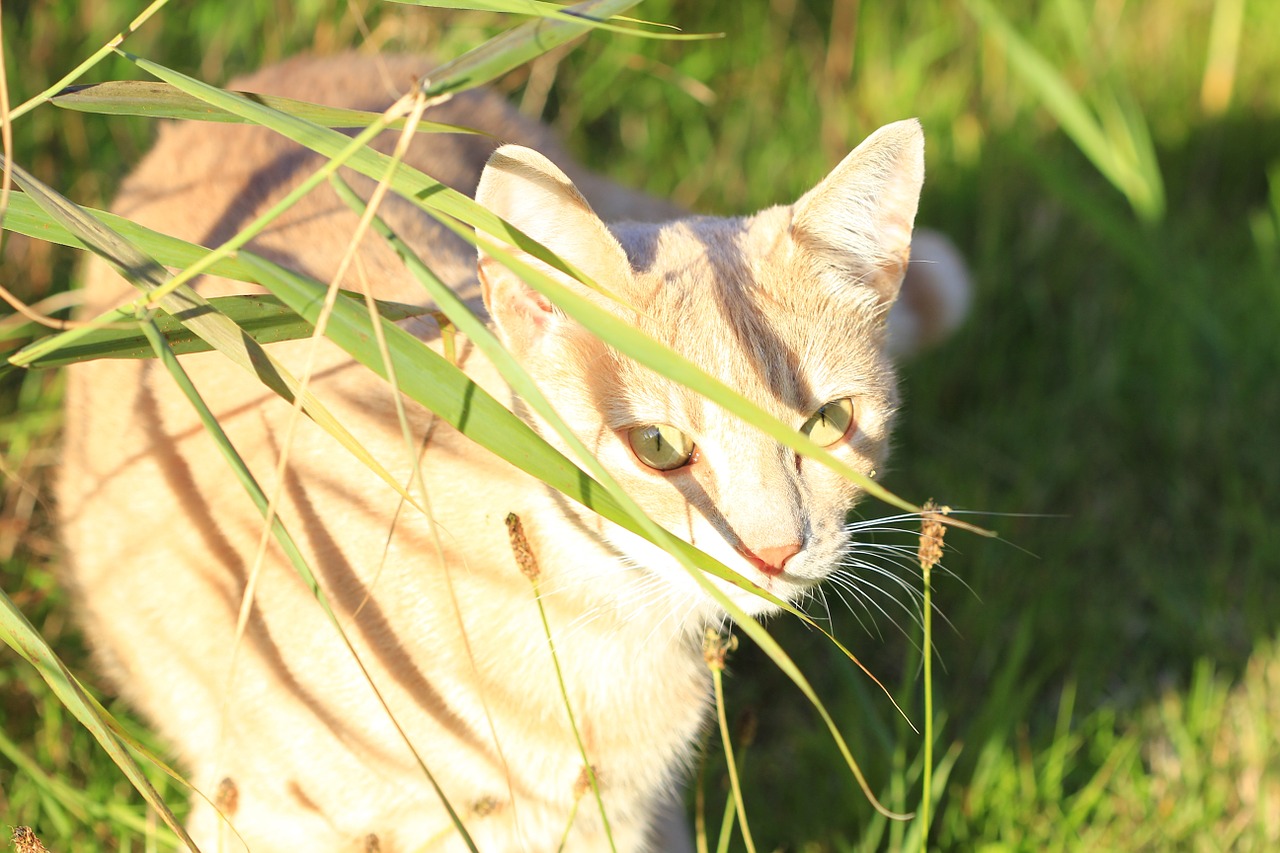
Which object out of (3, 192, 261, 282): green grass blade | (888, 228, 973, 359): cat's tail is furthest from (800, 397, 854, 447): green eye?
(888, 228, 973, 359): cat's tail

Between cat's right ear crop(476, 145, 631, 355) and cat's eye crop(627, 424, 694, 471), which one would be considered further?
cat's eye crop(627, 424, 694, 471)

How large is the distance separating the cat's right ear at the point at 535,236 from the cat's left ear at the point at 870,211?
33 centimetres

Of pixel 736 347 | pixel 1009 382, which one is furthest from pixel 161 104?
pixel 1009 382

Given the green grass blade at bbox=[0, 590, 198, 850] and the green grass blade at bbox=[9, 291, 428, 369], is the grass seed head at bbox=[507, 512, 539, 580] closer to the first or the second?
the green grass blade at bbox=[9, 291, 428, 369]

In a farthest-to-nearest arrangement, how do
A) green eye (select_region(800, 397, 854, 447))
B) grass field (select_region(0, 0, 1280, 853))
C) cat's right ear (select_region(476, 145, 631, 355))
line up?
1. grass field (select_region(0, 0, 1280, 853))
2. green eye (select_region(800, 397, 854, 447))
3. cat's right ear (select_region(476, 145, 631, 355))

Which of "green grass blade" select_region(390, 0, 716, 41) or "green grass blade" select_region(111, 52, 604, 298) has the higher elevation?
"green grass blade" select_region(390, 0, 716, 41)

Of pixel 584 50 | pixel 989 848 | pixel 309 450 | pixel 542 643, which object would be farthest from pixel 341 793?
pixel 584 50

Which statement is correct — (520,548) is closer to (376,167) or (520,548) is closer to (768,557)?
(768,557)

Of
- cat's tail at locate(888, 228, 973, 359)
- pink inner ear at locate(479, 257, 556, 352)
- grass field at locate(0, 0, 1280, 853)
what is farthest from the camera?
cat's tail at locate(888, 228, 973, 359)

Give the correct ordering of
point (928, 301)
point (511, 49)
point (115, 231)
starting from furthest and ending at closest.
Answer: point (928, 301) < point (115, 231) < point (511, 49)

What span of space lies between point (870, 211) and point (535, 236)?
539mm

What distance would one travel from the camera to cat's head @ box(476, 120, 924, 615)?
5.58ft

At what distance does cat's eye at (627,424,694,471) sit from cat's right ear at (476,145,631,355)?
20 cm

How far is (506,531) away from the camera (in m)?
1.91
